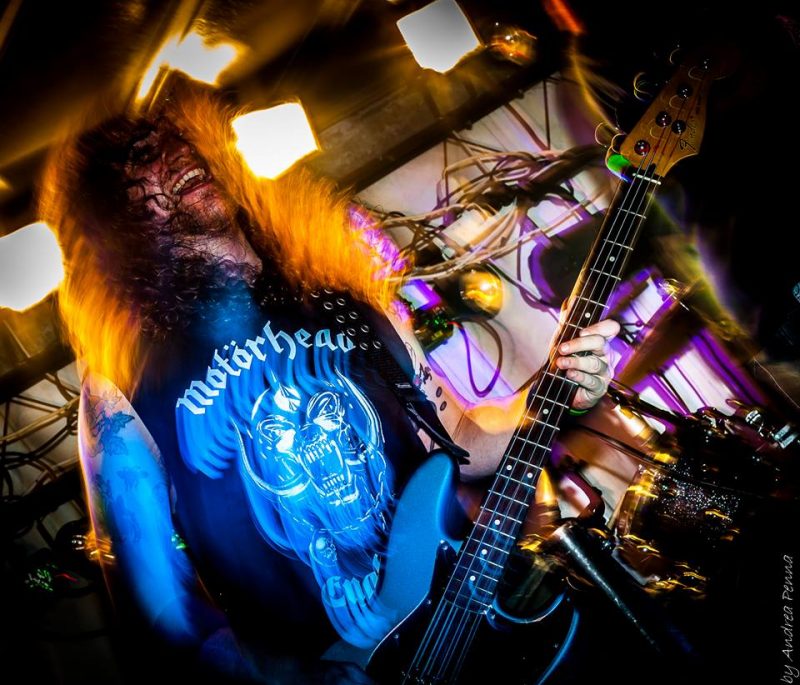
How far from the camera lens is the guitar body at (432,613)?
153 centimetres

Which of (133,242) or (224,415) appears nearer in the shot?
(224,415)

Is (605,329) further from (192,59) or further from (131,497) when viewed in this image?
(192,59)

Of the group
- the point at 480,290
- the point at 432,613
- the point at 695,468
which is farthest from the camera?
the point at 480,290

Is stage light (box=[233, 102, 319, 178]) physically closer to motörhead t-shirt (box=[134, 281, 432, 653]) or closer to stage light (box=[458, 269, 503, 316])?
motörhead t-shirt (box=[134, 281, 432, 653])

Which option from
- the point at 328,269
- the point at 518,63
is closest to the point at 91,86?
the point at 328,269

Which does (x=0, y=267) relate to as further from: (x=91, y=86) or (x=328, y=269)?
(x=328, y=269)

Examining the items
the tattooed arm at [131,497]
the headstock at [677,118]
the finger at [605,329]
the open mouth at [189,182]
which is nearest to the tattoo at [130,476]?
the tattooed arm at [131,497]

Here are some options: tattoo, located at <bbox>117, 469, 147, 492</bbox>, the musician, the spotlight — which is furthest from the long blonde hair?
the spotlight

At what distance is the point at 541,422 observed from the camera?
177cm

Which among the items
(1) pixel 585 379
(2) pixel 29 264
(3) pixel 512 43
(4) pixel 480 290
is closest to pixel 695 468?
(1) pixel 585 379

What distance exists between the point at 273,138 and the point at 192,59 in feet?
2.28

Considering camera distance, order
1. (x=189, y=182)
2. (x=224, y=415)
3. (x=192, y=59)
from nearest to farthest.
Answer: (x=224, y=415) → (x=189, y=182) → (x=192, y=59)

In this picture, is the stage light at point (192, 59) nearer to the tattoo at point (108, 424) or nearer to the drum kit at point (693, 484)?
the tattoo at point (108, 424)

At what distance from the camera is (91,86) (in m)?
2.87
